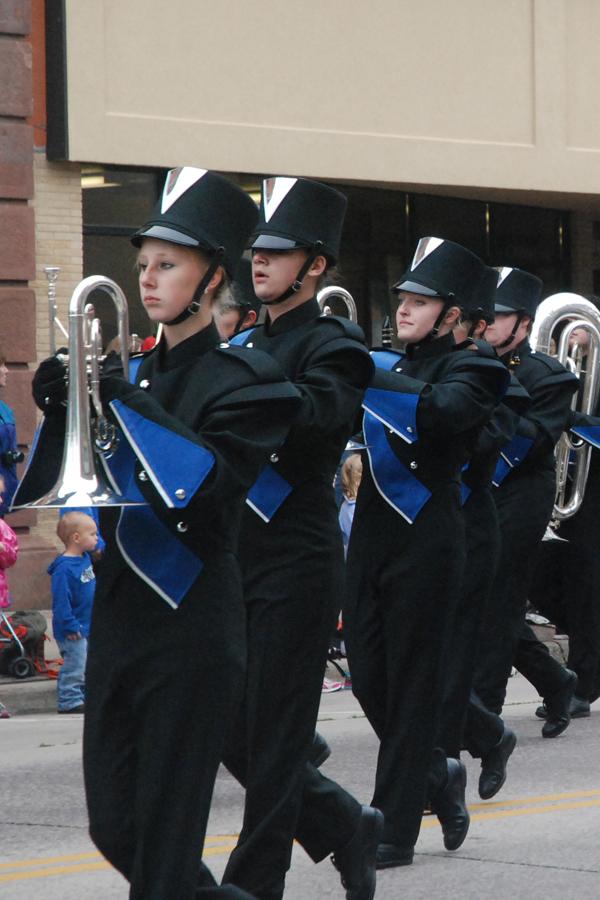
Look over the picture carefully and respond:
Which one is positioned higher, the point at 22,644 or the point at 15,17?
the point at 15,17

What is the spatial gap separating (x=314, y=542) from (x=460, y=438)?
1.28 m

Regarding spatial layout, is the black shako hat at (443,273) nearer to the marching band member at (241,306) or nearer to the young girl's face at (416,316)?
the young girl's face at (416,316)

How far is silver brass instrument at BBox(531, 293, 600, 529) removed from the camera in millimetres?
10336

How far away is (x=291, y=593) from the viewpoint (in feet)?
17.8

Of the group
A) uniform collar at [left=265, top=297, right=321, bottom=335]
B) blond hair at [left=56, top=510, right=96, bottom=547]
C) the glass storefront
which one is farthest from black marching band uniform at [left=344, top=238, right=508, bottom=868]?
the glass storefront

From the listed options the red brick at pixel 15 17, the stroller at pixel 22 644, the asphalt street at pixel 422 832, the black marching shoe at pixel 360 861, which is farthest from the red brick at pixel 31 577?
the black marching shoe at pixel 360 861

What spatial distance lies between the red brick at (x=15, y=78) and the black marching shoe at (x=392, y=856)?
392 inches

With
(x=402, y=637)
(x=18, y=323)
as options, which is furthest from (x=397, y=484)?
(x=18, y=323)

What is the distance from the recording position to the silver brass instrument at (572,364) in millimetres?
10336

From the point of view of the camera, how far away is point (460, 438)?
6.62 m

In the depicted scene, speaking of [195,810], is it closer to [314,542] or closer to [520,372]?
[314,542]

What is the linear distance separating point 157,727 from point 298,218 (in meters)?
1.99

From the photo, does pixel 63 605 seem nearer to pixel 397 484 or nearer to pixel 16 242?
pixel 16 242

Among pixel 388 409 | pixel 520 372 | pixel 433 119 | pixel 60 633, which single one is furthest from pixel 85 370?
pixel 433 119
